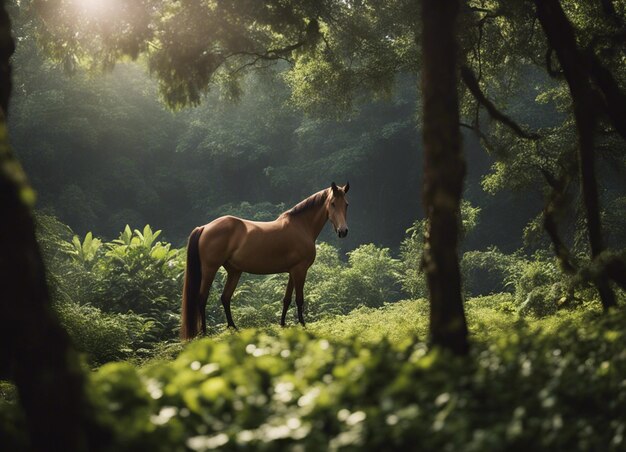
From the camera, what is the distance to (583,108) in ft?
30.5

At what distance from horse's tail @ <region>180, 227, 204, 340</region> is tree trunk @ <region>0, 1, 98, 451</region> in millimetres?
9262

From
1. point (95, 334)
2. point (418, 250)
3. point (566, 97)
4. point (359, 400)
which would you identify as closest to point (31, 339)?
point (359, 400)

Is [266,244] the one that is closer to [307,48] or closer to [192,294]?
[192,294]

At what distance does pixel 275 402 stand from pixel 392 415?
590 millimetres

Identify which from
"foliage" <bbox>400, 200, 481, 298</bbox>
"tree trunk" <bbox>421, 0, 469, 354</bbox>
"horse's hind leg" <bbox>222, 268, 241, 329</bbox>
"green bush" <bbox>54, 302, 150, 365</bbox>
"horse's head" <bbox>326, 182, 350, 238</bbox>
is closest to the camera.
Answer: "tree trunk" <bbox>421, 0, 469, 354</bbox>

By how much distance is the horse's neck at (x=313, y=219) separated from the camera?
13680mm

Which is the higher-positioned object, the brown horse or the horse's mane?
the horse's mane

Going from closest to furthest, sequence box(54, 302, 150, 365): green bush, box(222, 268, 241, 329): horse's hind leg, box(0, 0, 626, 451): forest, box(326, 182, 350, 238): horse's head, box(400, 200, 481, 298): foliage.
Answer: box(0, 0, 626, 451): forest, box(54, 302, 150, 365): green bush, box(326, 182, 350, 238): horse's head, box(222, 268, 241, 329): horse's hind leg, box(400, 200, 481, 298): foliage

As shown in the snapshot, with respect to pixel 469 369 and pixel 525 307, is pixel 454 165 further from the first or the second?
pixel 525 307

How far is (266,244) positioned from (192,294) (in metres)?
1.66

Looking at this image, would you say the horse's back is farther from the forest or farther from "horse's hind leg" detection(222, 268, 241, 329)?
"horse's hind leg" detection(222, 268, 241, 329)

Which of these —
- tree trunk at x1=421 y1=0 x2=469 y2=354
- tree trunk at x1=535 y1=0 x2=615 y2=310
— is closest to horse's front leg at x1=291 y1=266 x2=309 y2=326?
tree trunk at x1=535 y1=0 x2=615 y2=310

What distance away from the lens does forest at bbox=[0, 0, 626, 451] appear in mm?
3432

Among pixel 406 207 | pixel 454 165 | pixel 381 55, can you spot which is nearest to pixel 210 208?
pixel 406 207
